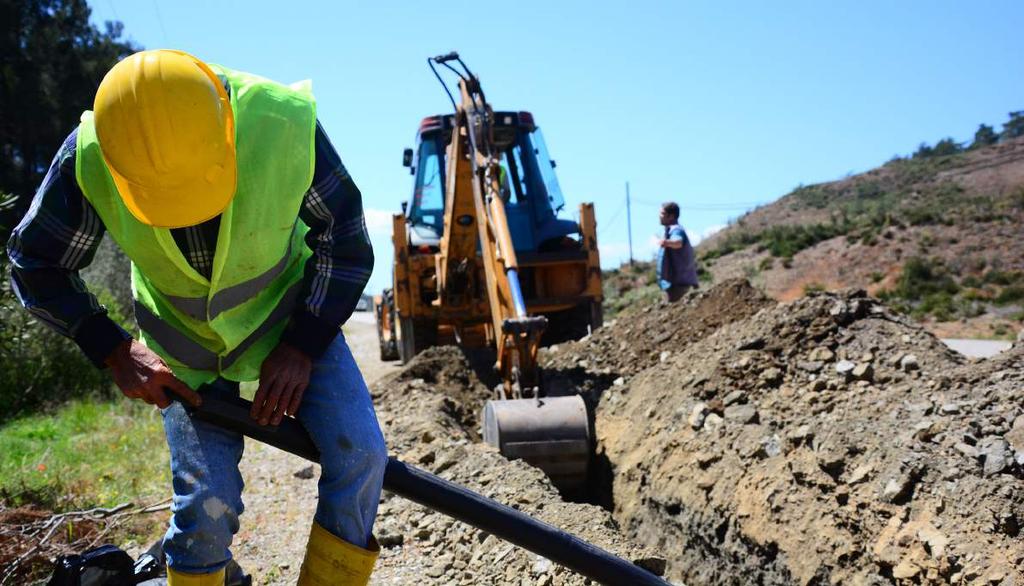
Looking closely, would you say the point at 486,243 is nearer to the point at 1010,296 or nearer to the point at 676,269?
the point at 676,269

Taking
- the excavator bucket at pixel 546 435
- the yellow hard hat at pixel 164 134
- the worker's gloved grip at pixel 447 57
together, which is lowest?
the excavator bucket at pixel 546 435

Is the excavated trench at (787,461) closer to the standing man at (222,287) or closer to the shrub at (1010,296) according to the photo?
the standing man at (222,287)

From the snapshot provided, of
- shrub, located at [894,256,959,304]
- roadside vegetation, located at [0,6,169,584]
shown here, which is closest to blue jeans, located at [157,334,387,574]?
roadside vegetation, located at [0,6,169,584]

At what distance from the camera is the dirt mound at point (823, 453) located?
413 centimetres

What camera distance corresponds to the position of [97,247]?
259 cm

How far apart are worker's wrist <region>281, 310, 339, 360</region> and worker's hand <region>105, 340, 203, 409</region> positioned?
0.29m

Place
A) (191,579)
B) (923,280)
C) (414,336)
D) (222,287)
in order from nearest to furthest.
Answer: (191,579) → (222,287) → (414,336) → (923,280)

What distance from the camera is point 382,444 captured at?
8.25 ft

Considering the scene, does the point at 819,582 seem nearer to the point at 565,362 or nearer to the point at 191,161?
the point at 191,161

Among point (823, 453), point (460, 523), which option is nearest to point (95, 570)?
point (460, 523)

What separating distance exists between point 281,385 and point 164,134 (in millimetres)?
698

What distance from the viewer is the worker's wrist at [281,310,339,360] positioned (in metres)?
2.53

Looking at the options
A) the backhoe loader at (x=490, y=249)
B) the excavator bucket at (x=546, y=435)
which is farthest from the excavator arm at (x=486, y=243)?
the excavator bucket at (x=546, y=435)

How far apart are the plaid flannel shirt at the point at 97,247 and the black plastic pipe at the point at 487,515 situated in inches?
9.7
